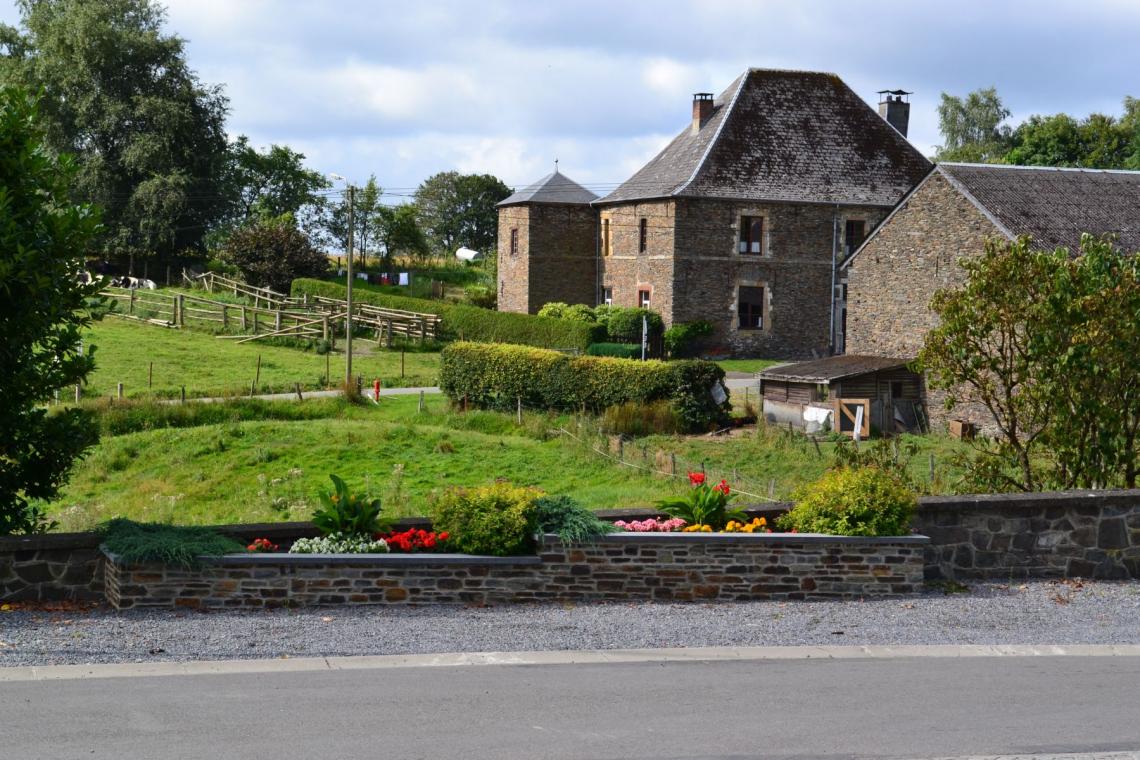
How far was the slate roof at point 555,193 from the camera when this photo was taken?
57.2 m

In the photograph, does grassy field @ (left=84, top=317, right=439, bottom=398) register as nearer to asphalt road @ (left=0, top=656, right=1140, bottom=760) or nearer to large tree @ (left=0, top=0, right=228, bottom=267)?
large tree @ (left=0, top=0, right=228, bottom=267)

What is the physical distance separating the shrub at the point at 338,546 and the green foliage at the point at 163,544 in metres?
0.55

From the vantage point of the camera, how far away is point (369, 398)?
37875 millimetres

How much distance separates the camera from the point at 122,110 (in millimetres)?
65188

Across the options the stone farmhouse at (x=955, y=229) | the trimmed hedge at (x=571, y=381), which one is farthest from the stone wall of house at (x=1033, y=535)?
the stone farmhouse at (x=955, y=229)

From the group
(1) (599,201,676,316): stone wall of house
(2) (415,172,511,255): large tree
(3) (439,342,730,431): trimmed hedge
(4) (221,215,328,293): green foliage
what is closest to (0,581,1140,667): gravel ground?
(3) (439,342,730,431): trimmed hedge

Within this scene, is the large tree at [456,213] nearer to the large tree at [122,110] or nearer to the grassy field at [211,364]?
the large tree at [122,110]

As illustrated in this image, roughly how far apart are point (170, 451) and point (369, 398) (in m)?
8.06

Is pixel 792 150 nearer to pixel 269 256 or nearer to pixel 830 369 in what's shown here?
pixel 830 369

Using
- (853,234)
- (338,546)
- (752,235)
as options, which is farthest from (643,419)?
(338,546)

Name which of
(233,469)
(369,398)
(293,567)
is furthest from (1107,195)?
(293,567)

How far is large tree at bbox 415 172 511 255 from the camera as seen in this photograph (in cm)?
10006

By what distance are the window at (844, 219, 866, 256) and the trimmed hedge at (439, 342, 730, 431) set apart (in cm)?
1728

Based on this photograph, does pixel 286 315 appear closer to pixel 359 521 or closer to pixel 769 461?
pixel 769 461
